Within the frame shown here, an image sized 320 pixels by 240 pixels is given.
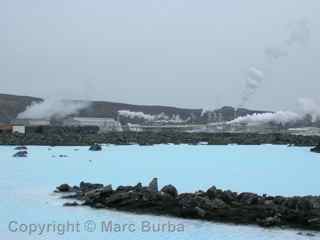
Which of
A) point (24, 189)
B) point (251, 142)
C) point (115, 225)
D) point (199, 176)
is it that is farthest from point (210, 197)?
A: point (251, 142)

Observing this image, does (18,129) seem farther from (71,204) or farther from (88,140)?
(71,204)

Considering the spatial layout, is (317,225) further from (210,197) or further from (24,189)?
(24,189)

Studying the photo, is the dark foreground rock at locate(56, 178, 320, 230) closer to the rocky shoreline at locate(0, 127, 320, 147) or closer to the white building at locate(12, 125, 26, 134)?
the rocky shoreline at locate(0, 127, 320, 147)

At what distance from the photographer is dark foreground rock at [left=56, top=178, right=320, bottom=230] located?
28.2 ft

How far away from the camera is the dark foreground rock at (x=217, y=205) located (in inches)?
339

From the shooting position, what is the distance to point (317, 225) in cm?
823

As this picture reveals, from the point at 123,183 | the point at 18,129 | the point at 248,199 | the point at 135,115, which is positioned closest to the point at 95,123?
the point at 135,115

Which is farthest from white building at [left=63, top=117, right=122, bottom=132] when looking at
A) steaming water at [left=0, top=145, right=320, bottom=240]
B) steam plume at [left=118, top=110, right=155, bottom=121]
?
steaming water at [left=0, top=145, right=320, bottom=240]

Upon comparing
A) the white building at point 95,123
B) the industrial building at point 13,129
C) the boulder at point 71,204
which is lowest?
the boulder at point 71,204

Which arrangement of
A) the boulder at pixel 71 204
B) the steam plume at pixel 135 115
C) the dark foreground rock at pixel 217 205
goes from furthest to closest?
the steam plume at pixel 135 115, the boulder at pixel 71 204, the dark foreground rock at pixel 217 205

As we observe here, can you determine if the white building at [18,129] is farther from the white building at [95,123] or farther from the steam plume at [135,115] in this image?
the steam plume at [135,115]

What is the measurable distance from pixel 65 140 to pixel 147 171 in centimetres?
2216

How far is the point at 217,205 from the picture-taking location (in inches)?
369

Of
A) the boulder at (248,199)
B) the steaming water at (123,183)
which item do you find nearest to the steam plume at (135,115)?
the steaming water at (123,183)
